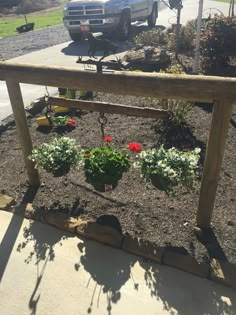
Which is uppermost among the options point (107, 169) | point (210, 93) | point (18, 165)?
point (210, 93)

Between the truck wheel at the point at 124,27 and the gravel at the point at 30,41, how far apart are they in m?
2.56

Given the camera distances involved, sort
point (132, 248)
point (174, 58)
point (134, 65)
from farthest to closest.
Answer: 1. point (174, 58)
2. point (134, 65)
3. point (132, 248)

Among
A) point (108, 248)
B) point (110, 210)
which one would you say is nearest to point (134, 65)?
point (110, 210)

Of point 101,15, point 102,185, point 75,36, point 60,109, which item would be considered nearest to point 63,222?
point 102,185

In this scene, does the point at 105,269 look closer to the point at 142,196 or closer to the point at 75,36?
the point at 142,196

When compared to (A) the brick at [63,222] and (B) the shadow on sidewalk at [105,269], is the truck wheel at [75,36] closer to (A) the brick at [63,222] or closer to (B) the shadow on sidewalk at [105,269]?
(A) the brick at [63,222]

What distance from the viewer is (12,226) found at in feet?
11.3

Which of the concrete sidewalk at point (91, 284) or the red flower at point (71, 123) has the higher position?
the red flower at point (71, 123)

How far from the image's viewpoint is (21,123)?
3609mm

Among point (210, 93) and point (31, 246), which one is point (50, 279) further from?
point (210, 93)

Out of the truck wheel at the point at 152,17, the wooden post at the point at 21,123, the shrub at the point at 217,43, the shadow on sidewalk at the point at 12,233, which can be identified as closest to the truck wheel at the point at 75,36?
the truck wheel at the point at 152,17

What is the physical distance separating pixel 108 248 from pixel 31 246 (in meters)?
0.77

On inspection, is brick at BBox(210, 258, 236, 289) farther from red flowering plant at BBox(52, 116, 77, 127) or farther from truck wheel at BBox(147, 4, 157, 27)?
truck wheel at BBox(147, 4, 157, 27)

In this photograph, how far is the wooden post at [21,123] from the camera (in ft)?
11.2
